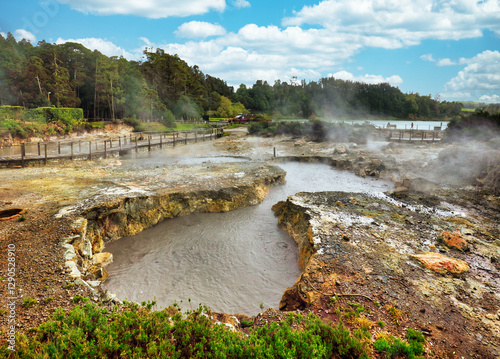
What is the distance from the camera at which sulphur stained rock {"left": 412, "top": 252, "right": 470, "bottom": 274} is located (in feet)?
21.5

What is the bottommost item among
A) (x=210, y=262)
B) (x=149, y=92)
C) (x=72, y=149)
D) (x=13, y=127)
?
(x=210, y=262)

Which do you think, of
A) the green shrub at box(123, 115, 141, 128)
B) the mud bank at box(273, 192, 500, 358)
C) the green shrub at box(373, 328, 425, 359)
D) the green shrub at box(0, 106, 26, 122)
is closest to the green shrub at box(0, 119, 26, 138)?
the green shrub at box(0, 106, 26, 122)

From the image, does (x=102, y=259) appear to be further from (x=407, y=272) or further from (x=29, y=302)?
(x=407, y=272)

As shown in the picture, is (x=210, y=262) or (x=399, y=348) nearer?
(x=399, y=348)

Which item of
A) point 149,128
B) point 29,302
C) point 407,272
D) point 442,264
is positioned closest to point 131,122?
point 149,128

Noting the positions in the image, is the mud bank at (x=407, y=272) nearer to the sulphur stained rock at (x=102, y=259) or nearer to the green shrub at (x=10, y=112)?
the sulphur stained rock at (x=102, y=259)

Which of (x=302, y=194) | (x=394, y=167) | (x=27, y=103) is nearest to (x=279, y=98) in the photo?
(x=27, y=103)

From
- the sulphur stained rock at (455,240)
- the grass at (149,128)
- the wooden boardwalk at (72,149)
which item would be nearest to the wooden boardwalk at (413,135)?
the wooden boardwalk at (72,149)

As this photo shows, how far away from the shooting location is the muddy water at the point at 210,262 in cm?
769

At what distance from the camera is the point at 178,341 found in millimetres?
4062

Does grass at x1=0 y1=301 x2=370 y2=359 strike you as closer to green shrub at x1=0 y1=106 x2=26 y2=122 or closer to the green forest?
green shrub at x1=0 y1=106 x2=26 y2=122

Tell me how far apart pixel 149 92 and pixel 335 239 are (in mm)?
42940

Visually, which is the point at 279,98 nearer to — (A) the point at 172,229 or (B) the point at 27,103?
(B) the point at 27,103

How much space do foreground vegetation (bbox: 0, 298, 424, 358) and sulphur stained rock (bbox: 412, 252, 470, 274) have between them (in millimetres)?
2731
